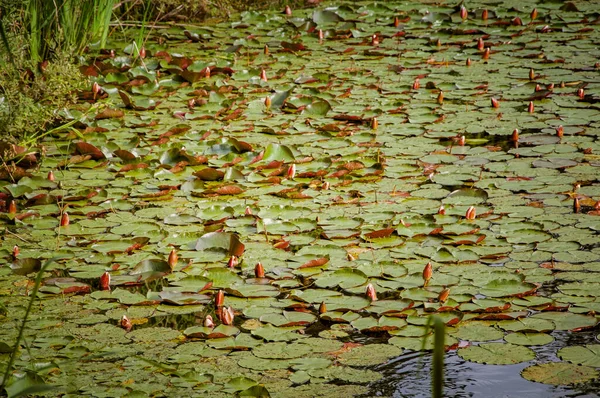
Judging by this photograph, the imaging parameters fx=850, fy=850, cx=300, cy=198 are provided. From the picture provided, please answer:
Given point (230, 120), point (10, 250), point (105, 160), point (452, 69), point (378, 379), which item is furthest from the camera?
point (452, 69)

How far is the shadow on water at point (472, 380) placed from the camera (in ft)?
7.59

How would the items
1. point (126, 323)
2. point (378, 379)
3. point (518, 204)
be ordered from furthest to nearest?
point (518, 204), point (126, 323), point (378, 379)

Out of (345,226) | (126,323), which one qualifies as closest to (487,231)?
(345,226)

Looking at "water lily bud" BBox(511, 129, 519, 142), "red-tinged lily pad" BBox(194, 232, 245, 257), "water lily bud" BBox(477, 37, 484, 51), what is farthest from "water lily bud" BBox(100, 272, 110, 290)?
"water lily bud" BBox(477, 37, 484, 51)

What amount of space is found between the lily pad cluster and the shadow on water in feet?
0.09

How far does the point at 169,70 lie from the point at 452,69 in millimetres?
1899

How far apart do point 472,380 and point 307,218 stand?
1.26 m

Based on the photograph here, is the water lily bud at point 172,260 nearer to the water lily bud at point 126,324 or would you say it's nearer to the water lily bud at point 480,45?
the water lily bud at point 126,324

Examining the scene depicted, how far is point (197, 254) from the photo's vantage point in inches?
128

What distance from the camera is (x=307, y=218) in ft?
11.5

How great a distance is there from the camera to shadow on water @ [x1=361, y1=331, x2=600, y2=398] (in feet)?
7.59

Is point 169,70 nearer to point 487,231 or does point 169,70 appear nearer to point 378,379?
point 487,231

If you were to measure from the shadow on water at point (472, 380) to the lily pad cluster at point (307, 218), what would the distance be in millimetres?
28

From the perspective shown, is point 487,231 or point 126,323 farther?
Answer: point 487,231
